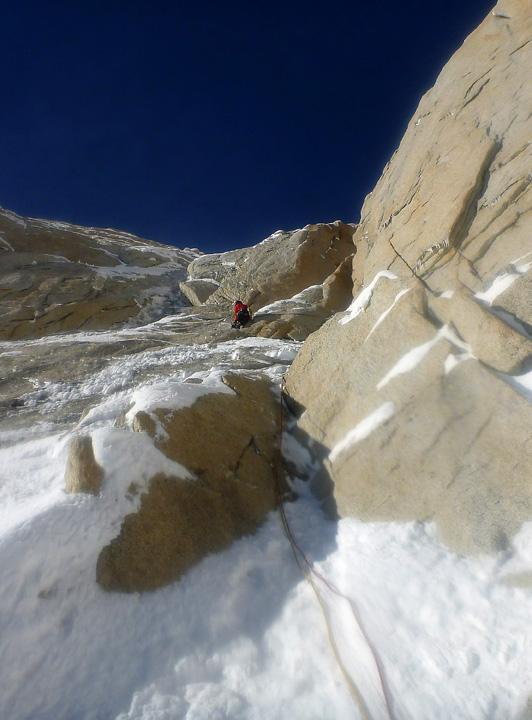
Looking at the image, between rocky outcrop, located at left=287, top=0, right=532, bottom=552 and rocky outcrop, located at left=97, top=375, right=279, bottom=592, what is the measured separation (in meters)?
1.18

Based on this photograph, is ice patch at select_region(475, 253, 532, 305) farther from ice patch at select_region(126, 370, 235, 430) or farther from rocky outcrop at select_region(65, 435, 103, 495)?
rocky outcrop at select_region(65, 435, 103, 495)

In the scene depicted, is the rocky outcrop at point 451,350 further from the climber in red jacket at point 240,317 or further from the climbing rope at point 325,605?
the climber in red jacket at point 240,317

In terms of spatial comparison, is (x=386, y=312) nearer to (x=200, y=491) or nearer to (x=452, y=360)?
(x=452, y=360)

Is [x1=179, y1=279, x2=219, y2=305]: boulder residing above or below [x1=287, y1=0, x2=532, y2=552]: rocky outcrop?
above

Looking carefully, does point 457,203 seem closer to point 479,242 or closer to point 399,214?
point 479,242

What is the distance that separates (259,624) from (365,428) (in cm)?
372

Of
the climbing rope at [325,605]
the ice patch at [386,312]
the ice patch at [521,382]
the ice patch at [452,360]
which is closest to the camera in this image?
the climbing rope at [325,605]

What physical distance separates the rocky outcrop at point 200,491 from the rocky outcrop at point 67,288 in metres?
19.2

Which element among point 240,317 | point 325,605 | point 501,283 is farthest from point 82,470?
point 240,317

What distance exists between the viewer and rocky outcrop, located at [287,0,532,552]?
628 cm

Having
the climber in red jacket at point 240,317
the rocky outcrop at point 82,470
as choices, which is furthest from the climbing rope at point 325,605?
the climber in red jacket at point 240,317

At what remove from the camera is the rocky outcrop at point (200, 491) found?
6086 mm

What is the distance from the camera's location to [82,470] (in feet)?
22.4

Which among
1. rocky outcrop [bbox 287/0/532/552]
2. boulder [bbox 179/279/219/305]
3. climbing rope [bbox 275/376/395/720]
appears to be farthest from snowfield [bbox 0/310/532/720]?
boulder [bbox 179/279/219/305]
